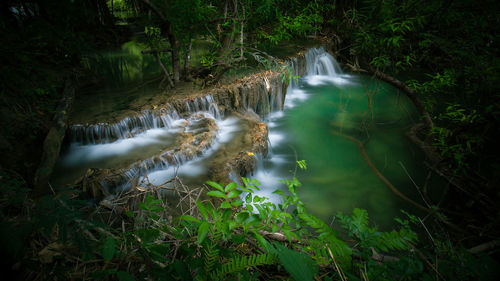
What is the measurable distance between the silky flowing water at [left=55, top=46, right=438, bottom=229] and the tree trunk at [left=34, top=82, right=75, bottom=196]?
1.17ft

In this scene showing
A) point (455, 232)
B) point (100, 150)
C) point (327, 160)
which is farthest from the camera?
point (327, 160)

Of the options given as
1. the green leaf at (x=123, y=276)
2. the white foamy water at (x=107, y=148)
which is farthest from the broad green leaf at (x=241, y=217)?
the white foamy water at (x=107, y=148)

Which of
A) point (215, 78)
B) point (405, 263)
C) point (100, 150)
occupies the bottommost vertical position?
point (100, 150)

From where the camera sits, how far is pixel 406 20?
3.32 metres

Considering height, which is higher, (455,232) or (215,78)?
(215,78)

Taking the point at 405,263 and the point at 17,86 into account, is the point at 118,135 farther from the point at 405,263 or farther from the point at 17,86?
the point at 405,263

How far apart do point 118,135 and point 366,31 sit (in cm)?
535

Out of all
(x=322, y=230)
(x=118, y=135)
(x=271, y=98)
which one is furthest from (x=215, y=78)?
(x=322, y=230)

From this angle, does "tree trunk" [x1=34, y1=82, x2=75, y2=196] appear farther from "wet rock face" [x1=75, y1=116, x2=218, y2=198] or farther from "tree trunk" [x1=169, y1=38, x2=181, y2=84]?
"tree trunk" [x1=169, y1=38, x2=181, y2=84]

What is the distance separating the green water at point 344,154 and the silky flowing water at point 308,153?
0.02 meters

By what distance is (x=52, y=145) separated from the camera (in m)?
4.24

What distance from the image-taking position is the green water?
186 inches

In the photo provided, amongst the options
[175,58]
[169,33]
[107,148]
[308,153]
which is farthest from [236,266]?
[175,58]

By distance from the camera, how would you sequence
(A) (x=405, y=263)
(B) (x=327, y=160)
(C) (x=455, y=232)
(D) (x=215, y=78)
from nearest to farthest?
1. (A) (x=405, y=263)
2. (C) (x=455, y=232)
3. (B) (x=327, y=160)
4. (D) (x=215, y=78)
